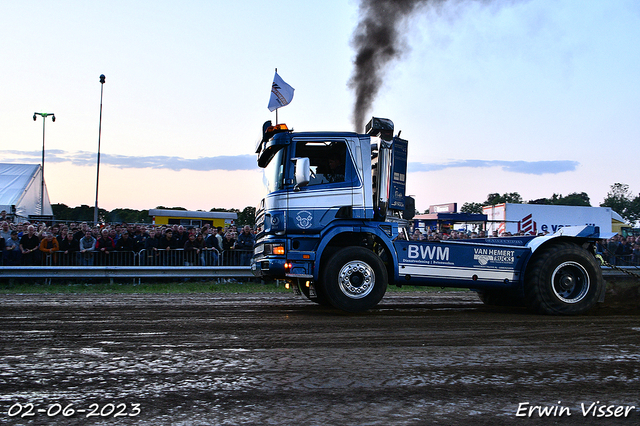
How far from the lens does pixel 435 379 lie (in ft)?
13.3

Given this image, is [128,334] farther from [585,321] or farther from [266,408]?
[585,321]

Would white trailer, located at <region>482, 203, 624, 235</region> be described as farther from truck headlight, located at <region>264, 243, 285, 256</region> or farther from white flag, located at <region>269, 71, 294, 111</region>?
truck headlight, located at <region>264, 243, 285, 256</region>

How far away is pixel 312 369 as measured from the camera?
4.29m

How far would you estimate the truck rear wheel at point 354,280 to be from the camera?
8180 mm

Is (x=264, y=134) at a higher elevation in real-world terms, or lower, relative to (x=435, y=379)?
higher

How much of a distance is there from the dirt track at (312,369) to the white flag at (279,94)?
4.61 m

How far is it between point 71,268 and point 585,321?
1245cm

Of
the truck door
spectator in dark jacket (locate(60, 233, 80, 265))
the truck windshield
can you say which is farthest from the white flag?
spectator in dark jacket (locate(60, 233, 80, 265))

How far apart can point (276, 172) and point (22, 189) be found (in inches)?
1071

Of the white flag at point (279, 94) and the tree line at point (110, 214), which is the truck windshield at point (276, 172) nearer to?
the white flag at point (279, 94)

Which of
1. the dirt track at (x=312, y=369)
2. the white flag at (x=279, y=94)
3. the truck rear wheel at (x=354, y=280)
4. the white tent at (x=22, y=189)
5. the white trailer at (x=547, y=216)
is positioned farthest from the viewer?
the white trailer at (x=547, y=216)

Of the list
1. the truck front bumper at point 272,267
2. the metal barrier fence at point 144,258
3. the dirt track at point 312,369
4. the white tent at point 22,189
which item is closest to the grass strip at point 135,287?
the metal barrier fence at point 144,258

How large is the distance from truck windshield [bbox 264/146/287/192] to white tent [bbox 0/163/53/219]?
24463 mm

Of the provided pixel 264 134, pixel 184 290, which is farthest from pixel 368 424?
pixel 184 290
